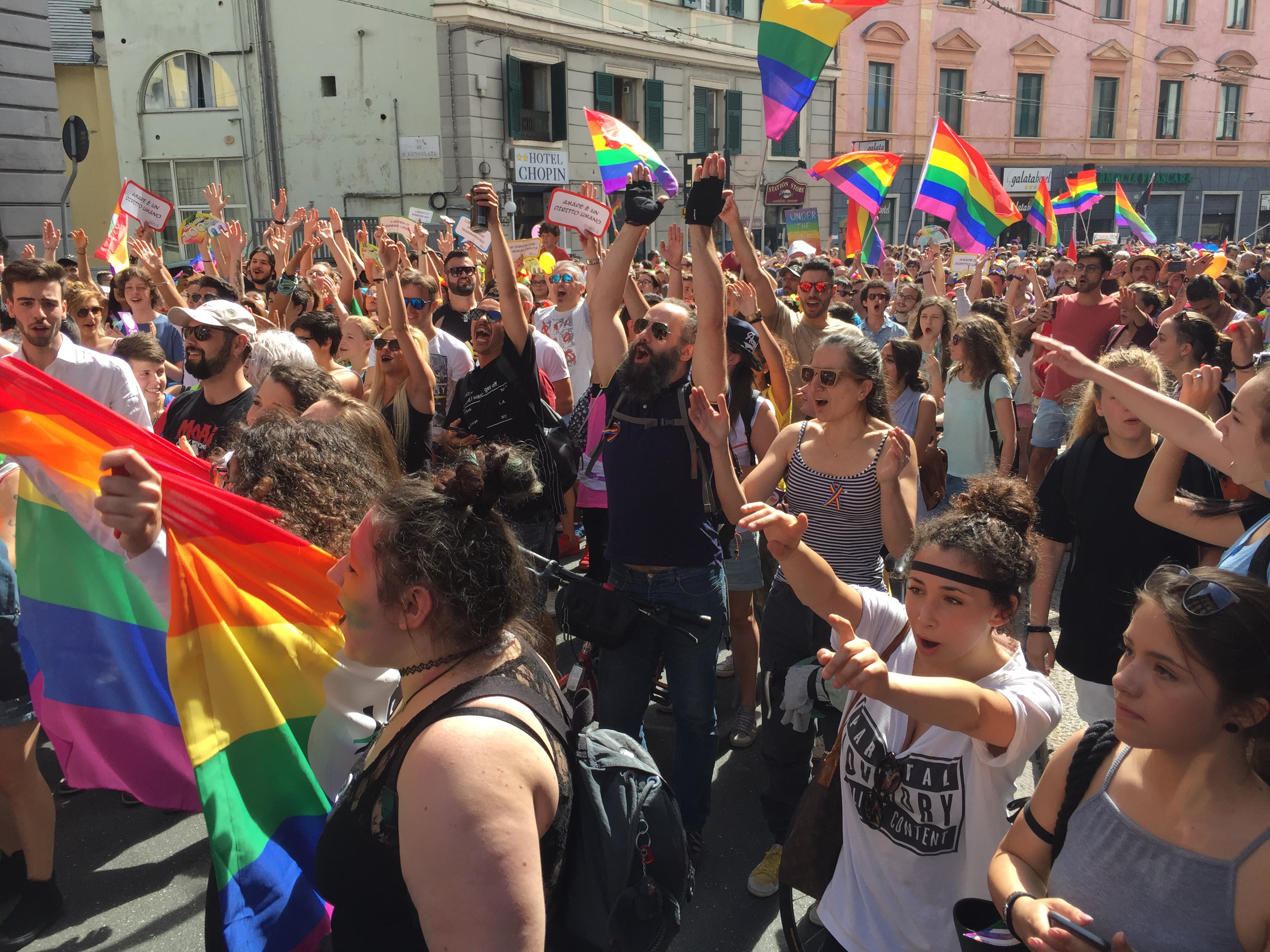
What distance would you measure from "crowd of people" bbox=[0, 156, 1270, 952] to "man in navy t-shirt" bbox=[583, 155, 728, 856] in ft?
0.05

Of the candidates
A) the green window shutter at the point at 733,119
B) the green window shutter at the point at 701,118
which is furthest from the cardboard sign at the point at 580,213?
the green window shutter at the point at 733,119

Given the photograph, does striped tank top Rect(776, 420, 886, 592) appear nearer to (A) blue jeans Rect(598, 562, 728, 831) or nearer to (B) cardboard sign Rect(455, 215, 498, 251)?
(A) blue jeans Rect(598, 562, 728, 831)

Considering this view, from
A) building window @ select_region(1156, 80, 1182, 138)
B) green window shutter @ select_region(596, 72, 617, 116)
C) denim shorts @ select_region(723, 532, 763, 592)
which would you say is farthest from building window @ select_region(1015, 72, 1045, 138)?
denim shorts @ select_region(723, 532, 763, 592)

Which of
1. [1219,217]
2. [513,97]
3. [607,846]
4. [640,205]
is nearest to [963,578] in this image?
[607,846]

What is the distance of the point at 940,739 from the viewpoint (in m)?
2.09

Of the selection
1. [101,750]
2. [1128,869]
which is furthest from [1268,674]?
[101,750]

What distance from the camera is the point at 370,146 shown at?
70.5 feet

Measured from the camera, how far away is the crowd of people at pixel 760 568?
1.55 metres

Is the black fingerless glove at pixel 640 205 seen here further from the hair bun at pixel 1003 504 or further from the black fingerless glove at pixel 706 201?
the hair bun at pixel 1003 504

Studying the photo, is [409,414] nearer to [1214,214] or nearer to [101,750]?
[101,750]

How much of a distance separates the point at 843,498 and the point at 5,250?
12.1m

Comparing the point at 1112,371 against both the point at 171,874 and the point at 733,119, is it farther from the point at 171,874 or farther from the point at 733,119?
the point at 733,119

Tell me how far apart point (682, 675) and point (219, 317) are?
2531mm

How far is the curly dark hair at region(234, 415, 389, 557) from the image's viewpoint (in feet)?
8.31
